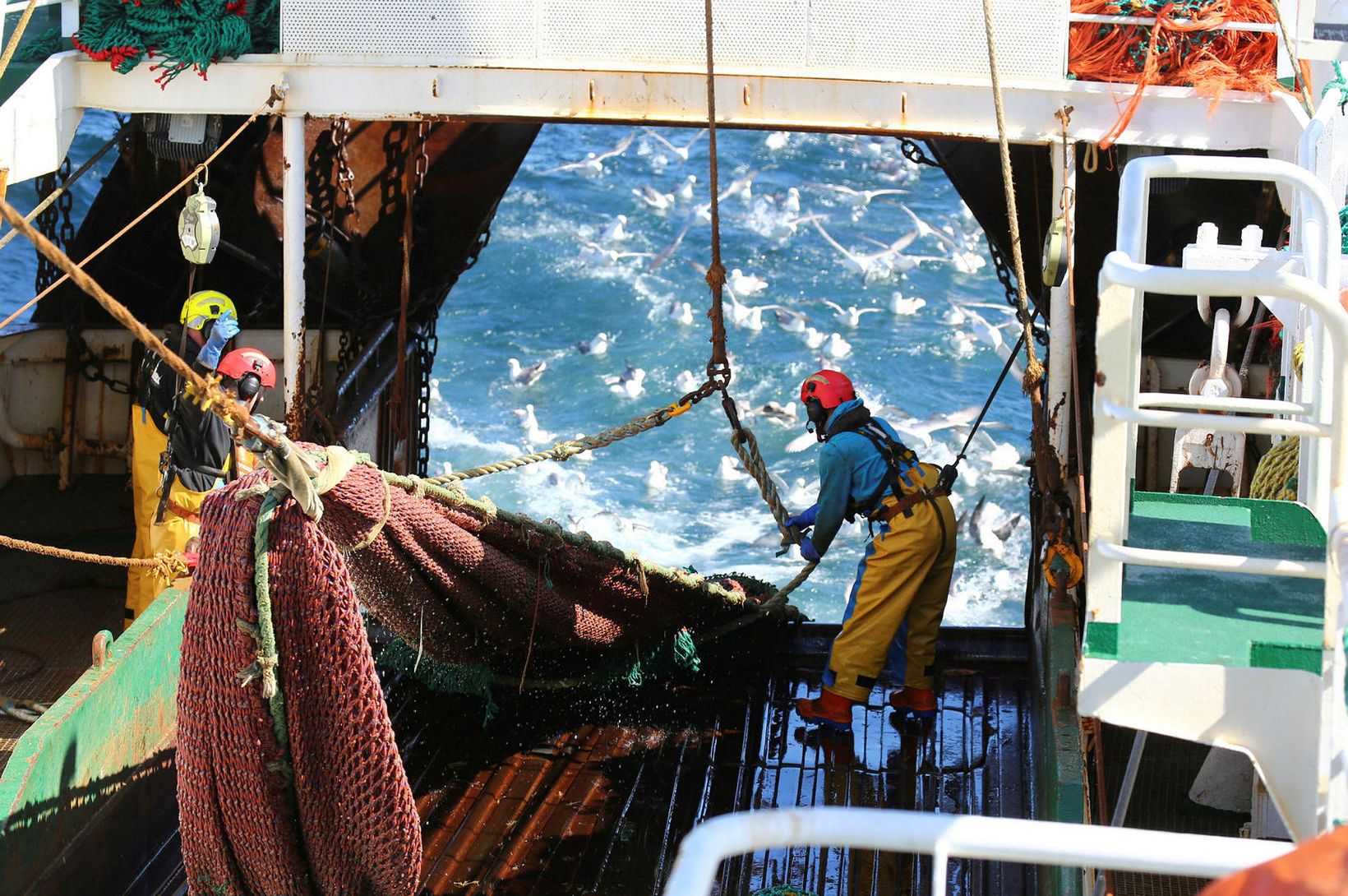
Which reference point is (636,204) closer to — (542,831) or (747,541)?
(747,541)

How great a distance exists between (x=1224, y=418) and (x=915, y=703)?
137 inches

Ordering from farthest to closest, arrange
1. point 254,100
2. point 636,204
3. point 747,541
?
point 636,204 → point 747,541 → point 254,100

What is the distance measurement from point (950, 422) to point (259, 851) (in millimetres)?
11992

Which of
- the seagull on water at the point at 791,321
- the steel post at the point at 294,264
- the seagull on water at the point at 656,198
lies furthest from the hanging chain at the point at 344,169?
the seagull on water at the point at 656,198

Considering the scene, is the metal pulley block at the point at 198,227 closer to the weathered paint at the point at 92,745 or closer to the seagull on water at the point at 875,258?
the weathered paint at the point at 92,745

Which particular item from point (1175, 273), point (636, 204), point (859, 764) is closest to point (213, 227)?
point (859, 764)

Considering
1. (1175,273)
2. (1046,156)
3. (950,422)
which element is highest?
(1046,156)

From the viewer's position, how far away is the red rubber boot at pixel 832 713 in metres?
5.98

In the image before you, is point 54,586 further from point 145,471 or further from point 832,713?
point 832,713

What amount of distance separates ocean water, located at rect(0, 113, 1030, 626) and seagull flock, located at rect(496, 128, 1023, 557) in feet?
0.12

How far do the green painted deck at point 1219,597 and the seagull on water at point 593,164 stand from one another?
18.4m

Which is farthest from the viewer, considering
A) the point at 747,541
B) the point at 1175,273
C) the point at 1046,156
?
the point at 747,541

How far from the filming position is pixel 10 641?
641cm

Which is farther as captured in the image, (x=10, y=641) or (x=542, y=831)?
(x=10, y=641)
